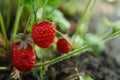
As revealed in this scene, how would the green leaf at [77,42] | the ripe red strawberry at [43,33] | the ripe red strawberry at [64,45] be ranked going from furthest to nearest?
the green leaf at [77,42]
the ripe red strawberry at [64,45]
the ripe red strawberry at [43,33]

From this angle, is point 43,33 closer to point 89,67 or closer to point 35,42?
point 35,42

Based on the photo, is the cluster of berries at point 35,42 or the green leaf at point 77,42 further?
the green leaf at point 77,42

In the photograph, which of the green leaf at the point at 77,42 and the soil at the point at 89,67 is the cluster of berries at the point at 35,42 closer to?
the soil at the point at 89,67

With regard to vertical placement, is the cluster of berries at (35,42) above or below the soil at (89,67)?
above

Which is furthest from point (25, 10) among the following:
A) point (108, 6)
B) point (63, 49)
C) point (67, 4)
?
point (108, 6)

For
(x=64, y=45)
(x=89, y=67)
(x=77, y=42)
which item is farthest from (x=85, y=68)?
(x=64, y=45)

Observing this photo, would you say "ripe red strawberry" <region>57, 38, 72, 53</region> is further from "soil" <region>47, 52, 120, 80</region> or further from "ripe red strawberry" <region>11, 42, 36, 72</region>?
"ripe red strawberry" <region>11, 42, 36, 72</region>

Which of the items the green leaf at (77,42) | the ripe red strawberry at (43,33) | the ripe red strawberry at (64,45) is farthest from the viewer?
the green leaf at (77,42)

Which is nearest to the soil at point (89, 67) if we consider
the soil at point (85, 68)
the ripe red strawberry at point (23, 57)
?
the soil at point (85, 68)
